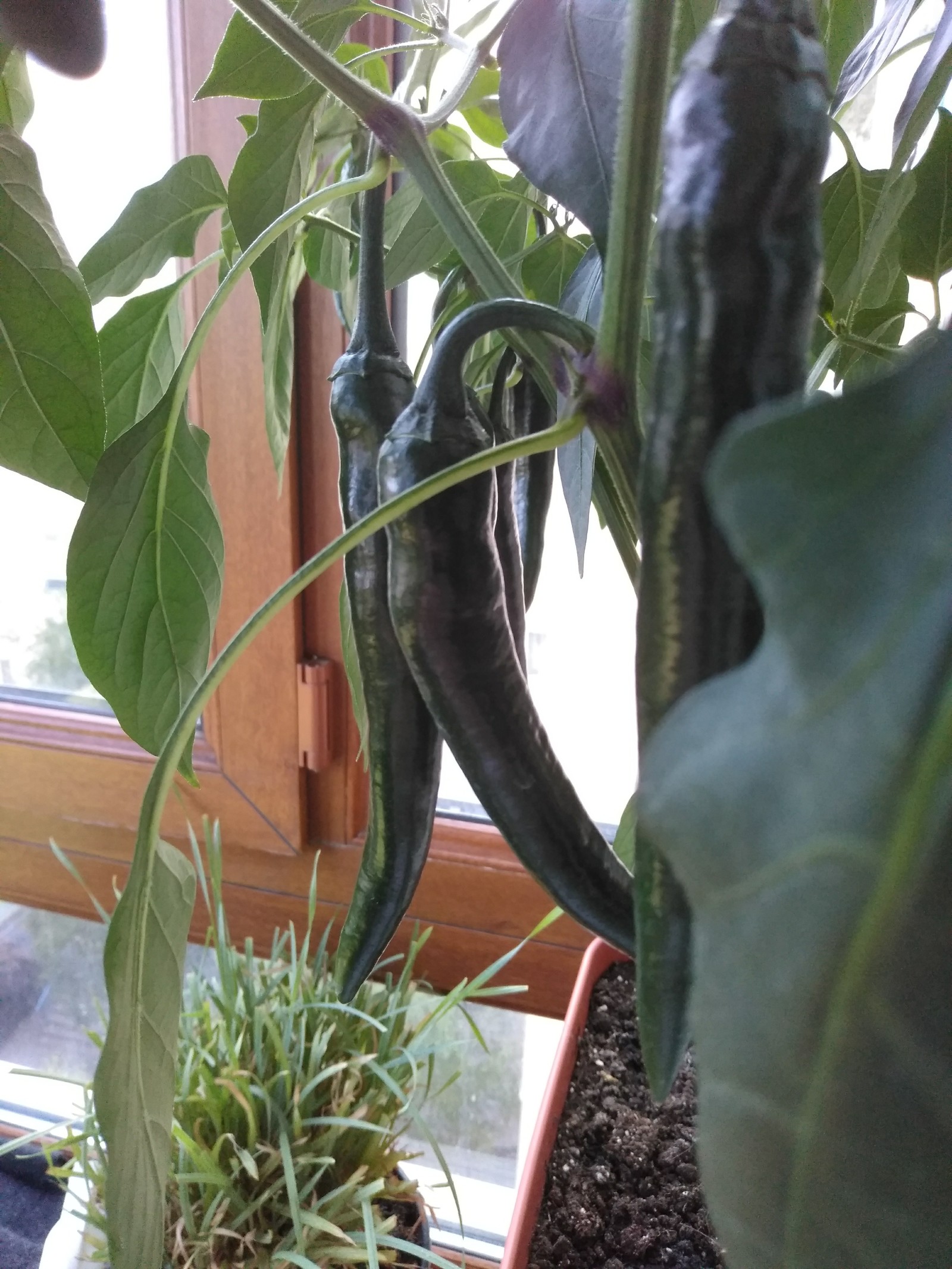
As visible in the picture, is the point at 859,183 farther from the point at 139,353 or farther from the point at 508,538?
the point at 139,353

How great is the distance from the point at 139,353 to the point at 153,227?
65mm

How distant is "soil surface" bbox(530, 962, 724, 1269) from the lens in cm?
43

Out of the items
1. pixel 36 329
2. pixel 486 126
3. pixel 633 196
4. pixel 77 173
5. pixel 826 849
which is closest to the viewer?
pixel 826 849

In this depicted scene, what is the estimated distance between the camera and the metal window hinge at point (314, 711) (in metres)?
0.82

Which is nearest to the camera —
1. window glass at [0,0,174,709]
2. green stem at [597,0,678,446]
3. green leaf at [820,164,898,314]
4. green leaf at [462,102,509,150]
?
green stem at [597,0,678,446]

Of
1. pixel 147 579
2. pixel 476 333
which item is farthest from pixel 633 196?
pixel 147 579

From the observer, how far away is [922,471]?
0.41ft

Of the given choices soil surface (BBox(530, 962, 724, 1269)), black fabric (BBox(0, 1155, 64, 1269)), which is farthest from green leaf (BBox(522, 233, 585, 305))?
black fabric (BBox(0, 1155, 64, 1269))

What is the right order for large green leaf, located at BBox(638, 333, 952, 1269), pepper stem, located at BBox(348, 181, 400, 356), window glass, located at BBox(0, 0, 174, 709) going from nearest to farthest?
large green leaf, located at BBox(638, 333, 952, 1269) < pepper stem, located at BBox(348, 181, 400, 356) < window glass, located at BBox(0, 0, 174, 709)

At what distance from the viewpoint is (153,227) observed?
18.3 inches

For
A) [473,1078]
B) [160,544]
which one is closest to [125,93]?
[160,544]

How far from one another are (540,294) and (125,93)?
0.51 m

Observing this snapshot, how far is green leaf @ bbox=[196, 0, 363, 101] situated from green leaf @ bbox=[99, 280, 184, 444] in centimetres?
13

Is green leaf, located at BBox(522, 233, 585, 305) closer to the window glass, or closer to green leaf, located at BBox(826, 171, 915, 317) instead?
green leaf, located at BBox(826, 171, 915, 317)
